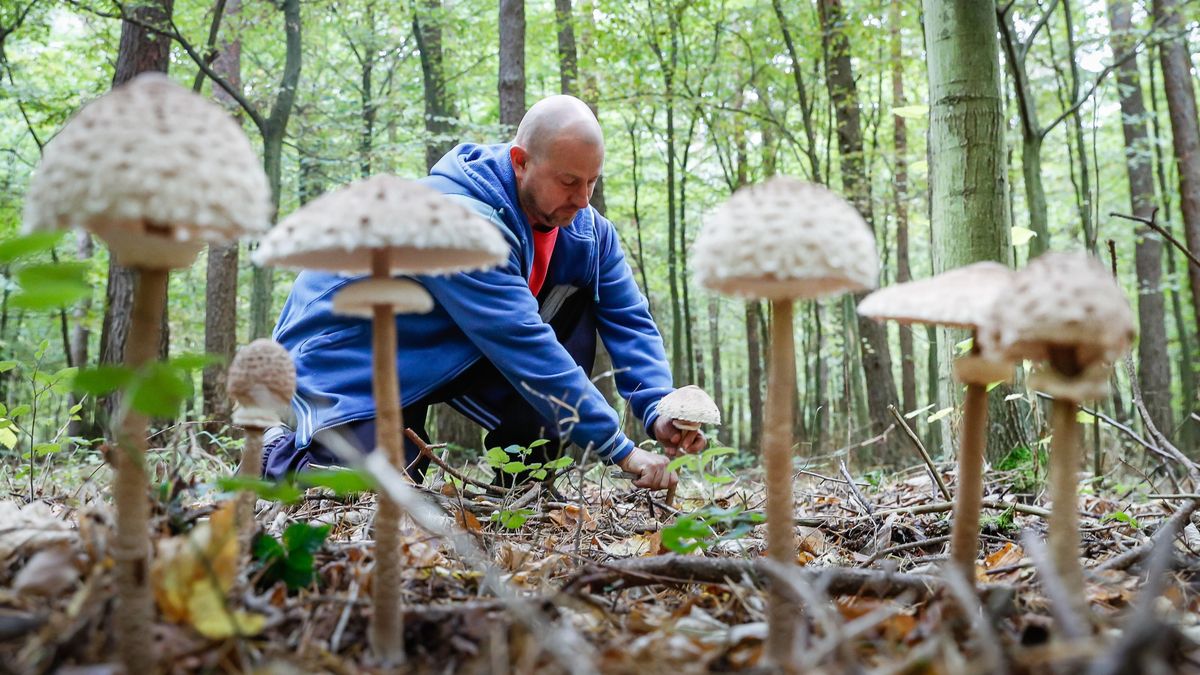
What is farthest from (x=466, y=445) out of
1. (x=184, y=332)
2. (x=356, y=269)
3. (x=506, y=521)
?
(x=184, y=332)

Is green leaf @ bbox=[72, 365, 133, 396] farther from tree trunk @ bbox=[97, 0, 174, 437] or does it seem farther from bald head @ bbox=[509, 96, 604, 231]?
tree trunk @ bbox=[97, 0, 174, 437]

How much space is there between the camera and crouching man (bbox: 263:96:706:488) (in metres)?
4.09

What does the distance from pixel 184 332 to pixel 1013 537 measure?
19.3 meters

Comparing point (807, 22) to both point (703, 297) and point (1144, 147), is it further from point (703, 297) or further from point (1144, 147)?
point (703, 297)

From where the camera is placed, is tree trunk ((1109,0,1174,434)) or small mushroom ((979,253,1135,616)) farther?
tree trunk ((1109,0,1174,434))

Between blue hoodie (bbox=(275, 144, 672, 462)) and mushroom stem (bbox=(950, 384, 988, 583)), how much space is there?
1.92 metres

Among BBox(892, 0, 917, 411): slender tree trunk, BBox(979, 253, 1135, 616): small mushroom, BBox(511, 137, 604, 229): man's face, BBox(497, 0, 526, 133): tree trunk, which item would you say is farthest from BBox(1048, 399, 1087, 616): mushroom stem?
BBox(892, 0, 917, 411): slender tree trunk

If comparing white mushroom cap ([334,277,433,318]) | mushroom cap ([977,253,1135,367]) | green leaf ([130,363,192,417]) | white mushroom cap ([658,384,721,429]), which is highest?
white mushroom cap ([334,277,433,318])

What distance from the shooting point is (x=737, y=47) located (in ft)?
42.9

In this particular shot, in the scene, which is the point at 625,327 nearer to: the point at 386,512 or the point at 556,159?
the point at 556,159

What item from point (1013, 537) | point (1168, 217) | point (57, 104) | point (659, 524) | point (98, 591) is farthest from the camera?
point (1168, 217)

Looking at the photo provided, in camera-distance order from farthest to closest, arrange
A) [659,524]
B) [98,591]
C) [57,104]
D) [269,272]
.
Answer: [269,272], [57,104], [659,524], [98,591]

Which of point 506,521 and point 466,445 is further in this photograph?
point 466,445

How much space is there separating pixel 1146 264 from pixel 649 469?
14058 millimetres
